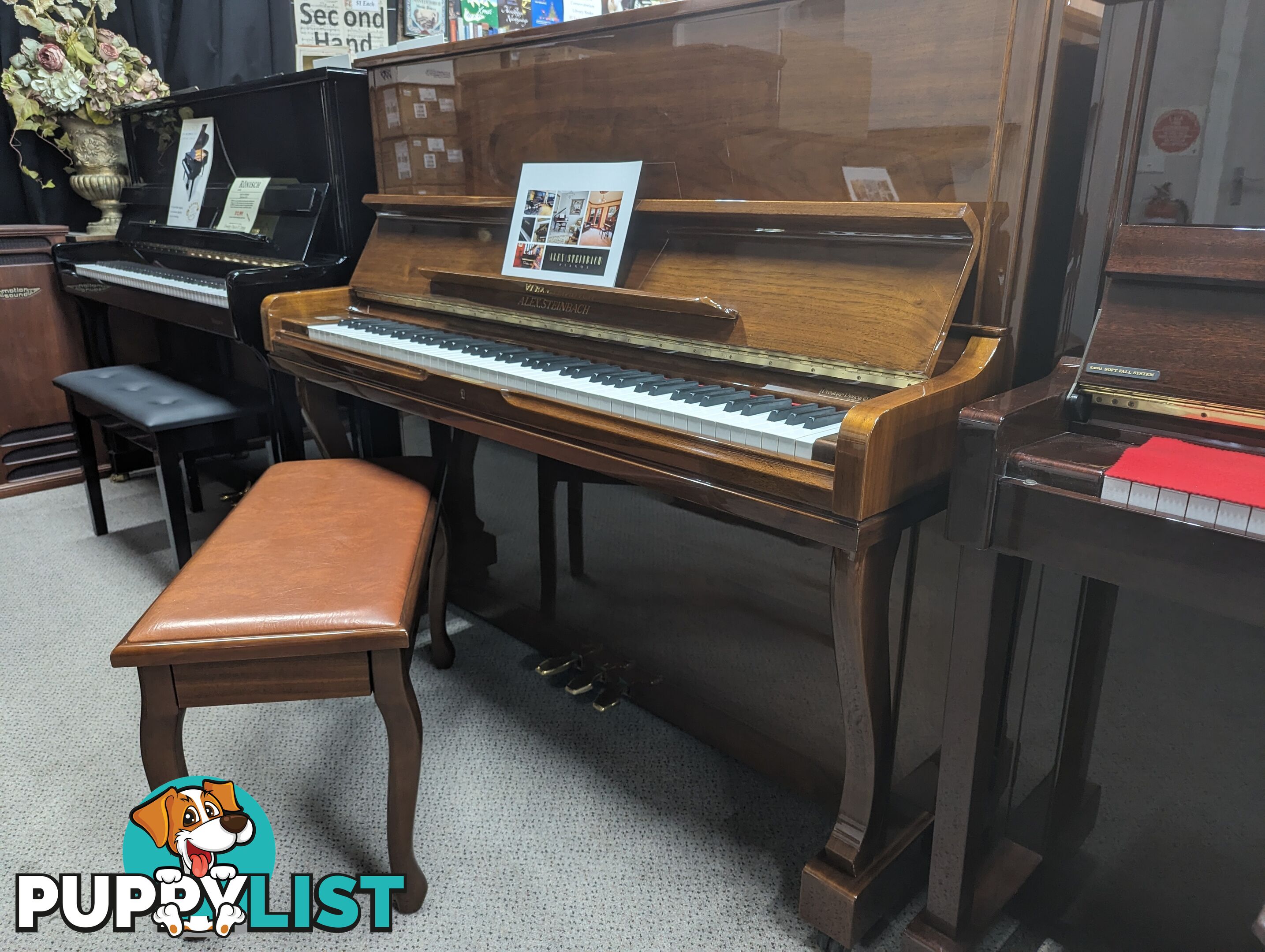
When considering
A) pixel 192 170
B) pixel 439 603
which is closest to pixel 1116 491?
pixel 439 603

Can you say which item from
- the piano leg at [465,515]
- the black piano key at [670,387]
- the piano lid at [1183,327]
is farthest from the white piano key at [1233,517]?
the piano leg at [465,515]

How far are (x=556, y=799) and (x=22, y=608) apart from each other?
1.64m

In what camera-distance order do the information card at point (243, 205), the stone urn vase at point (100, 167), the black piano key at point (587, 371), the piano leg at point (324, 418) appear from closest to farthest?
the black piano key at point (587, 371)
the piano leg at point (324, 418)
the information card at point (243, 205)
the stone urn vase at point (100, 167)

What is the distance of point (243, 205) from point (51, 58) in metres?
1.03

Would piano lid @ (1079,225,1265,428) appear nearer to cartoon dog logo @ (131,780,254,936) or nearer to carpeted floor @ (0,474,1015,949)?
carpeted floor @ (0,474,1015,949)

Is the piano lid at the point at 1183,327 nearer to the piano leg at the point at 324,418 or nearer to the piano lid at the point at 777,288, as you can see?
the piano lid at the point at 777,288

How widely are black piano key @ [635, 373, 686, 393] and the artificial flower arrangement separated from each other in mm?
2750

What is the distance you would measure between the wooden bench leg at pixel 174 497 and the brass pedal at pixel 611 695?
1.20m

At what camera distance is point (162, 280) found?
2516 mm

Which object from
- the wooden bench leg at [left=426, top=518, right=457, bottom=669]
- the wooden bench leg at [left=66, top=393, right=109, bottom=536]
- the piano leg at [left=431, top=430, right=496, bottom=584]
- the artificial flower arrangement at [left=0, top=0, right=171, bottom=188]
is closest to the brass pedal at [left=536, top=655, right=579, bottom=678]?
the wooden bench leg at [left=426, top=518, right=457, bottom=669]

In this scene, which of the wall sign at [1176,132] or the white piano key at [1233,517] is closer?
the white piano key at [1233,517]

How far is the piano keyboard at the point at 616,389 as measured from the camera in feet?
3.49

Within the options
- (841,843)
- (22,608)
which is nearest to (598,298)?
(841,843)

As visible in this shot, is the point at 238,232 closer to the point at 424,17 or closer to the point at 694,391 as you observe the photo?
the point at 424,17
